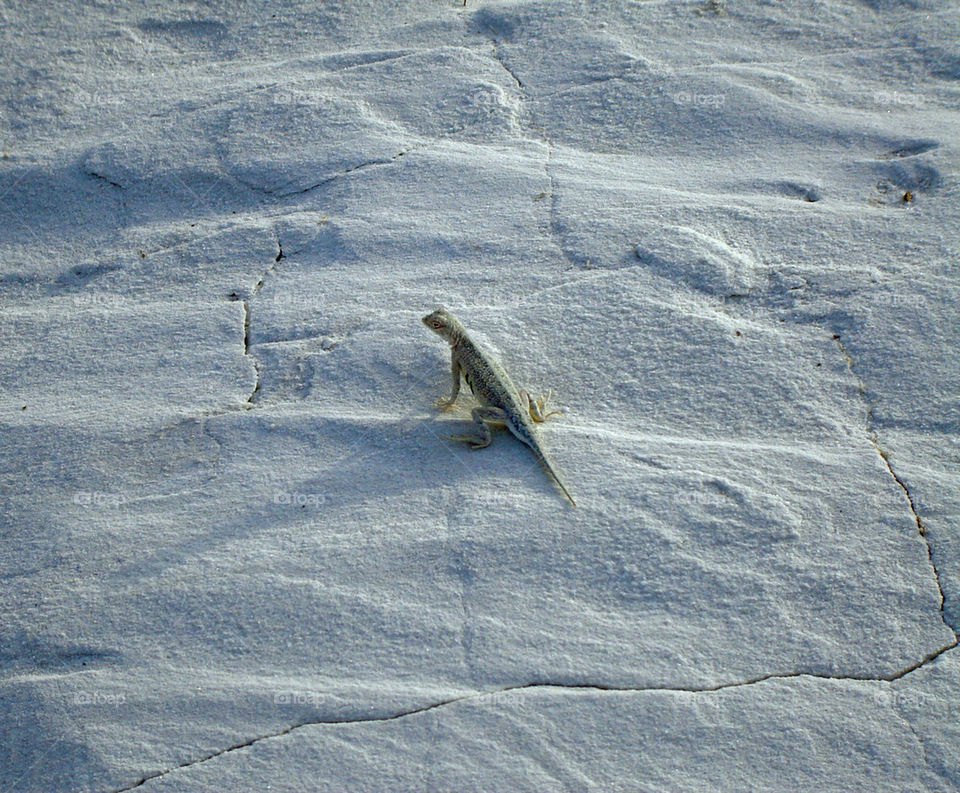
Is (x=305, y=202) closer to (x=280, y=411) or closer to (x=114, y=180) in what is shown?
(x=114, y=180)

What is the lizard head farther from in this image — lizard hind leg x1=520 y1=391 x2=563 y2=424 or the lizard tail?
the lizard tail

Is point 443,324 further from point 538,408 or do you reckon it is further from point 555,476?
point 555,476

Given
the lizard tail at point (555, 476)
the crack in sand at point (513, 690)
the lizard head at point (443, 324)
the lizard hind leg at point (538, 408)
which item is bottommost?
the crack in sand at point (513, 690)

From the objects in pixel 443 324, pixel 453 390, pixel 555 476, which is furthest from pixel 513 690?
pixel 443 324

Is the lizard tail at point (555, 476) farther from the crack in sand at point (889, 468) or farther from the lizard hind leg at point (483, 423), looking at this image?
the crack in sand at point (889, 468)

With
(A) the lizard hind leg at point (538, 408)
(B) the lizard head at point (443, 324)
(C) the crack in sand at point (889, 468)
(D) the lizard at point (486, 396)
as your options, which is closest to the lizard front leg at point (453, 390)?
(D) the lizard at point (486, 396)

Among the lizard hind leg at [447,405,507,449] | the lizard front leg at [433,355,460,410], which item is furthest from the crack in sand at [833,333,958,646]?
the lizard front leg at [433,355,460,410]

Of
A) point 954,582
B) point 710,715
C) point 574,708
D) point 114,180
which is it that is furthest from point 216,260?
point 954,582
